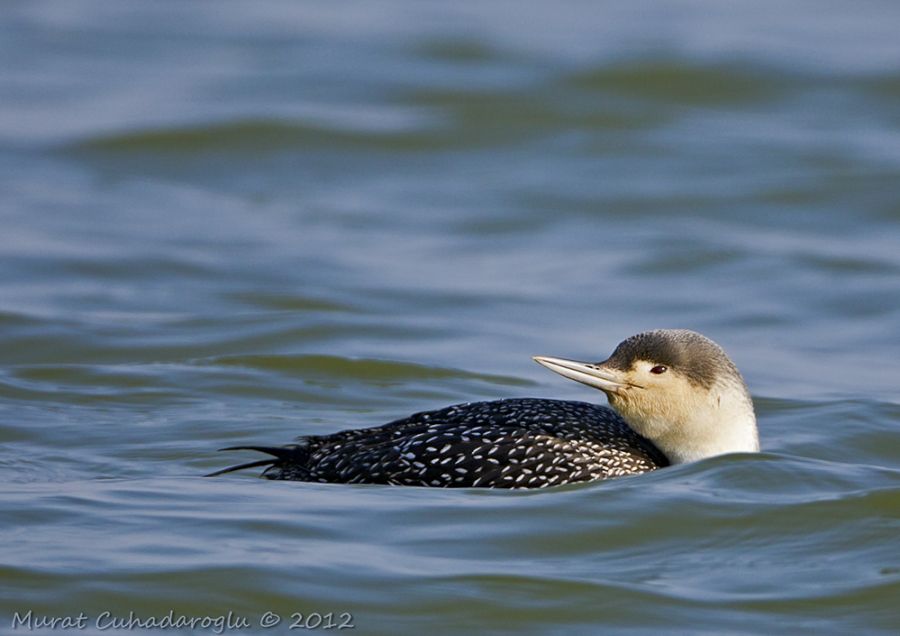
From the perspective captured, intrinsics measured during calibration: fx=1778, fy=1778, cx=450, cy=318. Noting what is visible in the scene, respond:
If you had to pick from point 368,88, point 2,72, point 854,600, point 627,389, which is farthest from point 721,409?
point 2,72

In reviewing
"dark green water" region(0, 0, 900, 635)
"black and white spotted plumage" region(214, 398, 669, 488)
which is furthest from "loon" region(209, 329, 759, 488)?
"dark green water" region(0, 0, 900, 635)

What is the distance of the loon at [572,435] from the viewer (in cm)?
592

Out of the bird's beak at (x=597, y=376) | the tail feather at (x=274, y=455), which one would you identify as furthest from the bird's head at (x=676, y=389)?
the tail feather at (x=274, y=455)

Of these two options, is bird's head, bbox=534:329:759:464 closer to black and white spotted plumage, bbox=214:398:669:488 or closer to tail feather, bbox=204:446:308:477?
black and white spotted plumage, bbox=214:398:669:488

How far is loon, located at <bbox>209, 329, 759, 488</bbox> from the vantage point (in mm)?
5918

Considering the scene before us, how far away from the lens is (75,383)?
788 cm

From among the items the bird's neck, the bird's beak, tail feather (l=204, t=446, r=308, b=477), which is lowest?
tail feather (l=204, t=446, r=308, b=477)

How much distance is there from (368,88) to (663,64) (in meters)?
2.43

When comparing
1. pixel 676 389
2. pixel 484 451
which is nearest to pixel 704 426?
pixel 676 389

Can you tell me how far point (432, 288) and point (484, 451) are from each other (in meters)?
3.87

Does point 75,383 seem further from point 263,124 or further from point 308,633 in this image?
point 263,124

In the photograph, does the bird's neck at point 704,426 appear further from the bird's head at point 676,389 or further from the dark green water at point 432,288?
the dark green water at point 432,288

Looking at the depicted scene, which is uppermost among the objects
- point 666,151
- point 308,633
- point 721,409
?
point 666,151

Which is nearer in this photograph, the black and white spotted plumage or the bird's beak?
the black and white spotted plumage
